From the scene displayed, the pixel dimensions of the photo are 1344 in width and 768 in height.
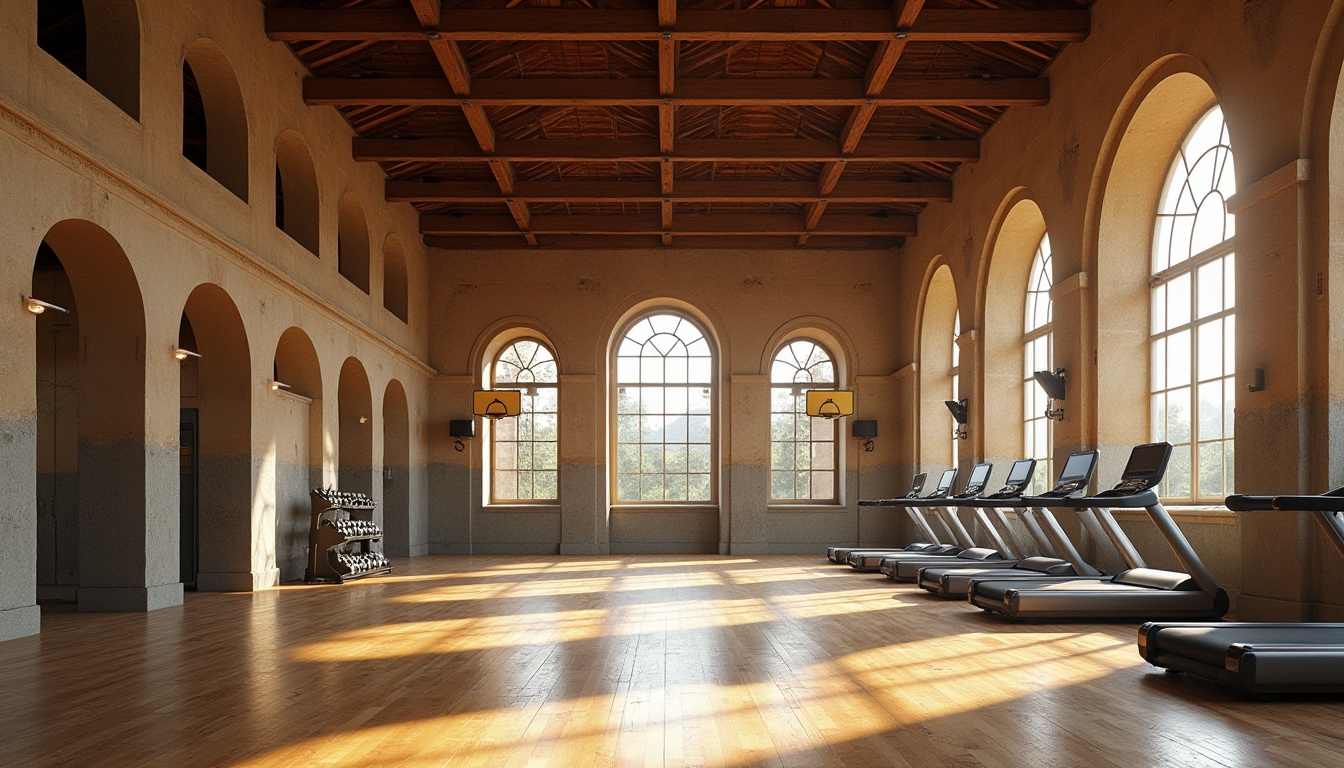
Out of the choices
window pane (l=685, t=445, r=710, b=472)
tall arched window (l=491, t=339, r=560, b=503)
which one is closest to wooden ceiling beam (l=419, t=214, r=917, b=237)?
tall arched window (l=491, t=339, r=560, b=503)

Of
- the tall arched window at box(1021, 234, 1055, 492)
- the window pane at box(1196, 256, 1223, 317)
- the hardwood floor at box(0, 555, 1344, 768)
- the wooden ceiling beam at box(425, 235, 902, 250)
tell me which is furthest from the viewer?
the wooden ceiling beam at box(425, 235, 902, 250)

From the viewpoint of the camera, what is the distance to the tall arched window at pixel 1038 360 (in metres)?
12.3

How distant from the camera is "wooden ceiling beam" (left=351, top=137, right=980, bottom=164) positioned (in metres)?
13.2

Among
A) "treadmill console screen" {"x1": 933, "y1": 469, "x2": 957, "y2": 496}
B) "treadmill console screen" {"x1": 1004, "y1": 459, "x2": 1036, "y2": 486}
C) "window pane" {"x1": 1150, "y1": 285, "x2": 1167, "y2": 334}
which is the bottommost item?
"treadmill console screen" {"x1": 933, "y1": 469, "x2": 957, "y2": 496}

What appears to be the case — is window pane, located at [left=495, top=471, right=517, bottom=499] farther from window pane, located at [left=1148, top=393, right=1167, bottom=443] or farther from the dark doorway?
window pane, located at [left=1148, top=393, right=1167, bottom=443]

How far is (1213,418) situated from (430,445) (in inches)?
478

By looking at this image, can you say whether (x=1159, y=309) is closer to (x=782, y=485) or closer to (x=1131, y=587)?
(x=1131, y=587)

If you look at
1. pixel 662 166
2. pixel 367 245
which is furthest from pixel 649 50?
pixel 367 245

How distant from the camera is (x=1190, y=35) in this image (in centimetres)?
809

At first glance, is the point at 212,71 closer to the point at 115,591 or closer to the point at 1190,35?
the point at 115,591

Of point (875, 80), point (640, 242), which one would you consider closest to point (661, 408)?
point (640, 242)

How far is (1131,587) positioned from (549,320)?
11506 mm

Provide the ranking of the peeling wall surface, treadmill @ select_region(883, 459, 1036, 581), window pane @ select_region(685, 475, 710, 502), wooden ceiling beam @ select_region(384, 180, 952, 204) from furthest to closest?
window pane @ select_region(685, 475, 710, 502) → wooden ceiling beam @ select_region(384, 180, 952, 204) → treadmill @ select_region(883, 459, 1036, 581) → the peeling wall surface

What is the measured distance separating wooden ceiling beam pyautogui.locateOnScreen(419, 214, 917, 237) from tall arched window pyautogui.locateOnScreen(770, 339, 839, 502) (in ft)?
7.56
